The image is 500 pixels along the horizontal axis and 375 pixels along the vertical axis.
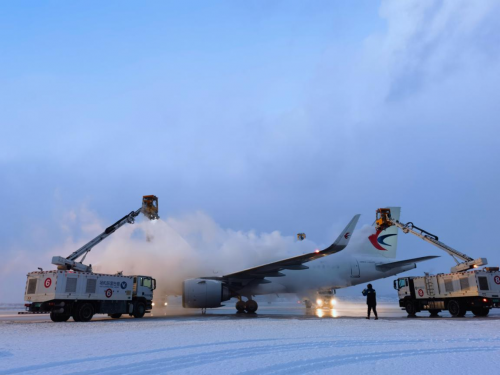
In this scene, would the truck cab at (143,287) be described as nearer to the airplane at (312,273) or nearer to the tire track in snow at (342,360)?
the airplane at (312,273)

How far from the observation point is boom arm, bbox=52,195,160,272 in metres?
17.7

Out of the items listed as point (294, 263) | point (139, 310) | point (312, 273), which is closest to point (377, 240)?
point (312, 273)

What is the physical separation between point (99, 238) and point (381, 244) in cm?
2036

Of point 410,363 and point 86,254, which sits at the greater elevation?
point 86,254

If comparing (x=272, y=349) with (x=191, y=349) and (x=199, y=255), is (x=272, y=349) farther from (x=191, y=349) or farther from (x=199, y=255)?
(x=199, y=255)

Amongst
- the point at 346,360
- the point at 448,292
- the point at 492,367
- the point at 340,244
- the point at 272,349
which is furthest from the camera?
the point at 448,292

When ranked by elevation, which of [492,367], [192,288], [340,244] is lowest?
Result: [492,367]

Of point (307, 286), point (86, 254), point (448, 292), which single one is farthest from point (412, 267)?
point (86, 254)

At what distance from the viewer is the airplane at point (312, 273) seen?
59.3 feet

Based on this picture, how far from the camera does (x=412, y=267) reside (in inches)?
918

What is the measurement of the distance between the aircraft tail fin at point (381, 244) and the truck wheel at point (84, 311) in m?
19.0

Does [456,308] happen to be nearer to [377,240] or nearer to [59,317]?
[377,240]

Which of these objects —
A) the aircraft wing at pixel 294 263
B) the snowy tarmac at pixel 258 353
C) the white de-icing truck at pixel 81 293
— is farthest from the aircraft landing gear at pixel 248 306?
the snowy tarmac at pixel 258 353

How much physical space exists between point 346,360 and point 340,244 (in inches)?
426
